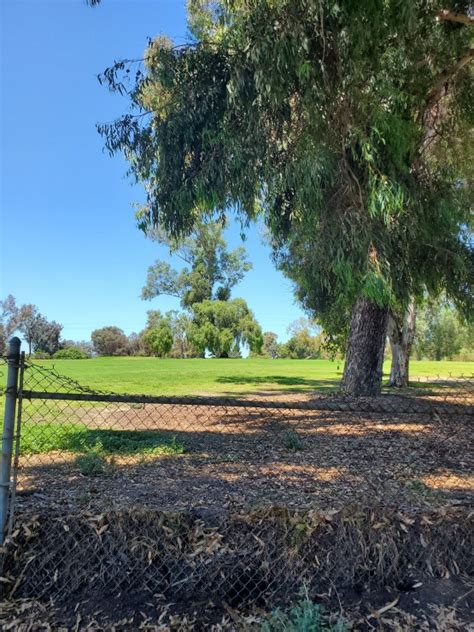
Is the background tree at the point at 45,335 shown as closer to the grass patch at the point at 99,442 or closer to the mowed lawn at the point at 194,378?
the mowed lawn at the point at 194,378

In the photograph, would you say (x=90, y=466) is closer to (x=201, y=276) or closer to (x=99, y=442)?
(x=99, y=442)

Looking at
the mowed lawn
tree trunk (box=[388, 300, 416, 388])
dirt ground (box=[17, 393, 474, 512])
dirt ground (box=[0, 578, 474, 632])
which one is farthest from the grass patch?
tree trunk (box=[388, 300, 416, 388])

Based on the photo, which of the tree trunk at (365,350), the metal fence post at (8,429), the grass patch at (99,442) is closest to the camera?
the metal fence post at (8,429)

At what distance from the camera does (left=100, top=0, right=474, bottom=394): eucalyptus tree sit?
18.1ft

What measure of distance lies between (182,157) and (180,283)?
40.4 metres

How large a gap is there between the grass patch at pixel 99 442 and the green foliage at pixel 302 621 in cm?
299

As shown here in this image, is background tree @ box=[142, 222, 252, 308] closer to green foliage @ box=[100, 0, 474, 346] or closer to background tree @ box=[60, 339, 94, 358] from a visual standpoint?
background tree @ box=[60, 339, 94, 358]

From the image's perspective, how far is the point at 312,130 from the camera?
6.33 metres

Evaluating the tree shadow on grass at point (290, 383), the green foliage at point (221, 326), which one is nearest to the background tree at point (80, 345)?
the green foliage at point (221, 326)

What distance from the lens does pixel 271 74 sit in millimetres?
5395

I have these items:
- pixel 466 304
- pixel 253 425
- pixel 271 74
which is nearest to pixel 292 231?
pixel 271 74

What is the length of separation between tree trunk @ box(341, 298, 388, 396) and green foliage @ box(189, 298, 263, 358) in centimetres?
3042

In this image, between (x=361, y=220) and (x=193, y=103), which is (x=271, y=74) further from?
(x=361, y=220)

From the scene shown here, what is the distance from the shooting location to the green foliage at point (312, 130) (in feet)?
18.1
